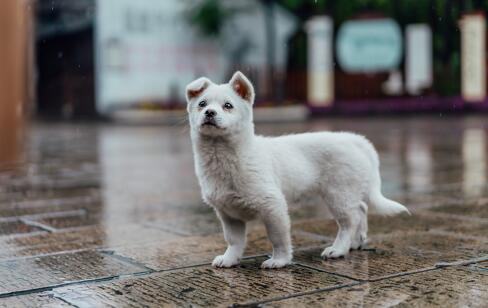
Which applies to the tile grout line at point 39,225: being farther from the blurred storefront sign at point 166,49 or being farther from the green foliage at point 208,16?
the green foliage at point 208,16

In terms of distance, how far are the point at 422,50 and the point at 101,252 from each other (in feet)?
90.5

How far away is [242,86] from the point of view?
4137 mm

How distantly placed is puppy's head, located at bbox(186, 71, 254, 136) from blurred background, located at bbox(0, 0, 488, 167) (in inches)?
931

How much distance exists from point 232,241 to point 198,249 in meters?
0.53

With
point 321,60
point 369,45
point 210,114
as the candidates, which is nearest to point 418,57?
point 369,45

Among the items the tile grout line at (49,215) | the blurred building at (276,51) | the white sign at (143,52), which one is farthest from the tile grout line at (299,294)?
the white sign at (143,52)

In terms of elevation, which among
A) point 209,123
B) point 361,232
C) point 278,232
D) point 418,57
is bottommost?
point 361,232

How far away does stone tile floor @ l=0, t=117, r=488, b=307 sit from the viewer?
3.60 meters

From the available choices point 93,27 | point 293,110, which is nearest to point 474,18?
point 293,110

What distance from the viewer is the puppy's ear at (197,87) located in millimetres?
4121

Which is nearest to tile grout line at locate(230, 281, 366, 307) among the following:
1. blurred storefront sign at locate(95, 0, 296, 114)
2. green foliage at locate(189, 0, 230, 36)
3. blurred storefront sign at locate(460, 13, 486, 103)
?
blurred storefront sign at locate(95, 0, 296, 114)

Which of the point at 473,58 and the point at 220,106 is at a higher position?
the point at 473,58

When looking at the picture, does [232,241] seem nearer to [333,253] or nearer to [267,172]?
[267,172]

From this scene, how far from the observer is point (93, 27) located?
3175 cm
